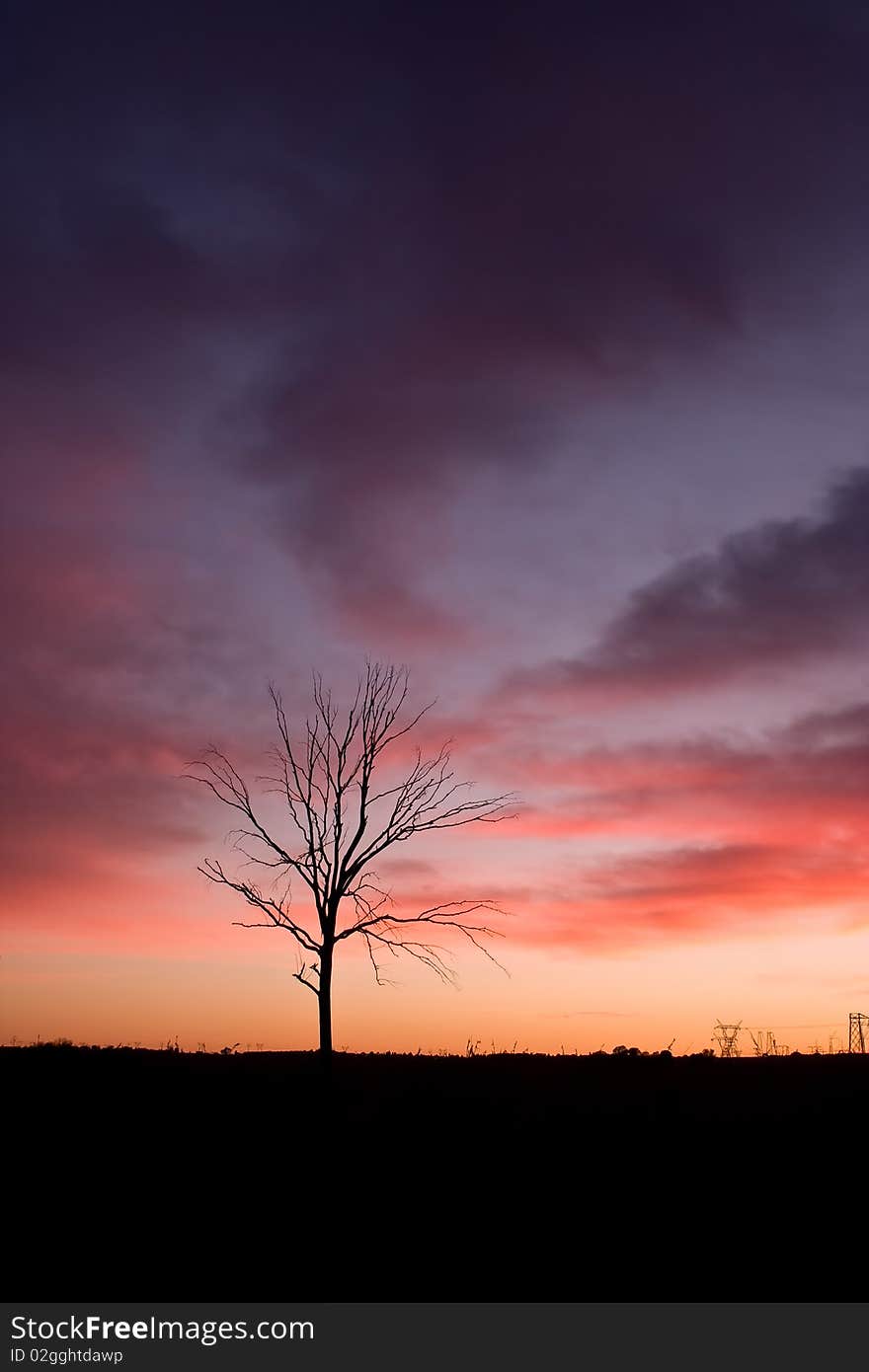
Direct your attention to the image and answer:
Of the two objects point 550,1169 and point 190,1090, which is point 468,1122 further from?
Result: point 190,1090

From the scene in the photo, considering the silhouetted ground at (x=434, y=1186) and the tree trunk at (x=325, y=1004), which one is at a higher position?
the tree trunk at (x=325, y=1004)

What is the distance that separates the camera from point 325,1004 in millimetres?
29453

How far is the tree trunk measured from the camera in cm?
2920

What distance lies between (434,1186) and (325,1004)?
28.0ft

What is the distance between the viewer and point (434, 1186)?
2139cm

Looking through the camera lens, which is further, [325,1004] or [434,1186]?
[325,1004]

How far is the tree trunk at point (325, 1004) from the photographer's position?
95.8 ft

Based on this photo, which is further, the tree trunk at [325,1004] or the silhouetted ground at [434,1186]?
the tree trunk at [325,1004]

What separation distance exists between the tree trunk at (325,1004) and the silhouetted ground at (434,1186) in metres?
1.21

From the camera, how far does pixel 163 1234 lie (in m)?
19.2
